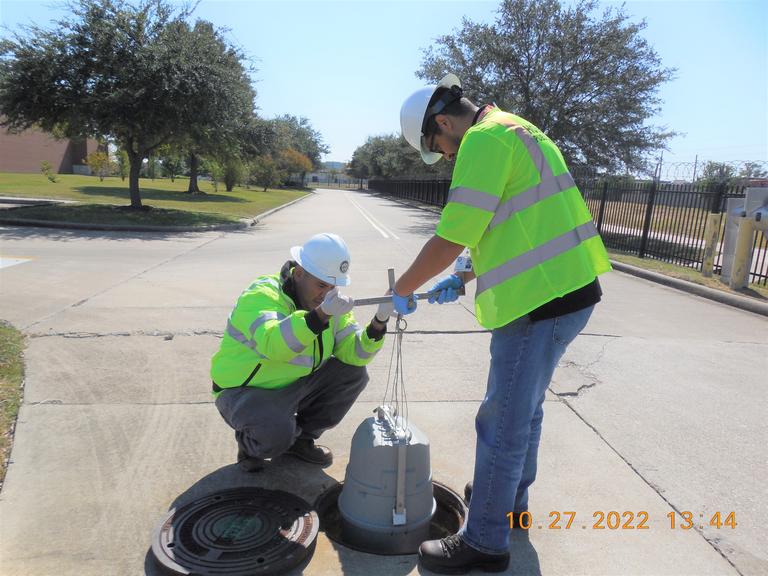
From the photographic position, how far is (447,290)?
2797 mm

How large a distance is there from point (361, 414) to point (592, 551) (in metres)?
1.84

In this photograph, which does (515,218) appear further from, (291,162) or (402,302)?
(291,162)

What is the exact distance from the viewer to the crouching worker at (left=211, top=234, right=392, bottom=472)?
2803 mm

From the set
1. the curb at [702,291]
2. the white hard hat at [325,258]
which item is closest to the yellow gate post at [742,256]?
the curb at [702,291]

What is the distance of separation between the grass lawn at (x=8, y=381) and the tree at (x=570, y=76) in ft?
56.9

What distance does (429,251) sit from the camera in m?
2.25

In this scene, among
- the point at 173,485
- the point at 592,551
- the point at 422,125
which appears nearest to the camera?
the point at 422,125

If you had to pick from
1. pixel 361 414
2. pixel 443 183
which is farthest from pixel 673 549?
pixel 443 183

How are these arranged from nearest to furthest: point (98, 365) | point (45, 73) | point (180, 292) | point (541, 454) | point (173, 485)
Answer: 1. point (173, 485)
2. point (541, 454)
3. point (98, 365)
4. point (180, 292)
5. point (45, 73)

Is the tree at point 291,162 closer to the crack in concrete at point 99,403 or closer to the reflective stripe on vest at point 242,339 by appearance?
the crack in concrete at point 99,403

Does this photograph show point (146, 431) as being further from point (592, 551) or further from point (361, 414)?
point (592, 551)

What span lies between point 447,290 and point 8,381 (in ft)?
11.4
